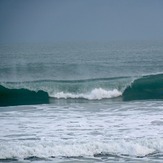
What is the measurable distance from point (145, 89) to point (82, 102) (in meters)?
2.02

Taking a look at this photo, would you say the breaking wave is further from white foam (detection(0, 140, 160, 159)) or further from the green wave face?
the green wave face

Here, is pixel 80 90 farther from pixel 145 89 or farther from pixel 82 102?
pixel 145 89

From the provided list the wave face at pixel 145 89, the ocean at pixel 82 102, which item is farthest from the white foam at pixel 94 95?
the wave face at pixel 145 89

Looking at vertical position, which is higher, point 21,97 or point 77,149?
point 21,97

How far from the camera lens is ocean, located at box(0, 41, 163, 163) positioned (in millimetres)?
5344

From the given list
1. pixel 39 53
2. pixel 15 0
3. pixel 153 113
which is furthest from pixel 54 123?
pixel 39 53

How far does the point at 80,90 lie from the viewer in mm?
10086

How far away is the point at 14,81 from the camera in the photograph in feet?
36.8

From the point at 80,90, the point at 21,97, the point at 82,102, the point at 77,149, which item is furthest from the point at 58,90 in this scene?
the point at 77,149

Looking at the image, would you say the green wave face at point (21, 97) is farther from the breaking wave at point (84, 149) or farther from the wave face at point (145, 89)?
the breaking wave at point (84, 149)

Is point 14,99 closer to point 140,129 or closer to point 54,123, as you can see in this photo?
point 54,123

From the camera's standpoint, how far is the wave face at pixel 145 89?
955cm

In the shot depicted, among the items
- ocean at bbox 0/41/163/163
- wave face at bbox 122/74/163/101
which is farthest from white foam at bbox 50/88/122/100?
wave face at bbox 122/74/163/101

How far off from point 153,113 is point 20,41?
27.6 ft
